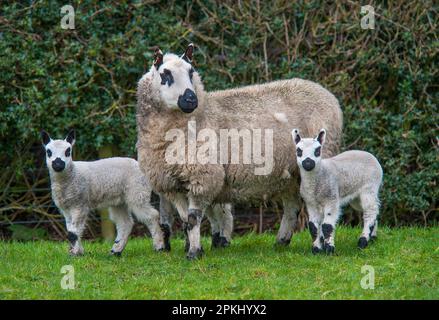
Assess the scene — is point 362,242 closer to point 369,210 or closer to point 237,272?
point 369,210

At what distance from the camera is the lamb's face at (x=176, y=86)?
8320mm

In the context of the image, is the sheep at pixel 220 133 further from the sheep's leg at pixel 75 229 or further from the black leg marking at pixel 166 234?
the sheep's leg at pixel 75 229

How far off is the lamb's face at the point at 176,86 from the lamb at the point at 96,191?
1206 mm

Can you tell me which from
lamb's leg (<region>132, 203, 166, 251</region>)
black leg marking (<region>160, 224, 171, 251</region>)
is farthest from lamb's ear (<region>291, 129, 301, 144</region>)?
lamb's leg (<region>132, 203, 166, 251</region>)

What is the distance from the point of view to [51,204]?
12016mm

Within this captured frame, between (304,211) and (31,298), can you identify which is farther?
(304,211)

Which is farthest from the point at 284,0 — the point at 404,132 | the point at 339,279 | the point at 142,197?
the point at 339,279

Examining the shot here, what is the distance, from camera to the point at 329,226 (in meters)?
8.56

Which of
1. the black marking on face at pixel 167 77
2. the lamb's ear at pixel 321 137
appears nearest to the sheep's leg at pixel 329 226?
the lamb's ear at pixel 321 137

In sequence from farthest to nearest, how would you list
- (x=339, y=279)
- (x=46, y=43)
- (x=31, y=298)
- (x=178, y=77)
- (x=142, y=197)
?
(x=46, y=43) < (x=142, y=197) < (x=178, y=77) < (x=339, y=279) < (x=31, y=298)

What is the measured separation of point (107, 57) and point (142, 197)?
3018mm

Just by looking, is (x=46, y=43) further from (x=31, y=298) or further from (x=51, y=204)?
(x=31, y=298)

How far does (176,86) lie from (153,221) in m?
1.76

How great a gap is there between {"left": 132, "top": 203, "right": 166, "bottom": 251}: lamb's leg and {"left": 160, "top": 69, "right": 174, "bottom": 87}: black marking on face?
1598 mm
